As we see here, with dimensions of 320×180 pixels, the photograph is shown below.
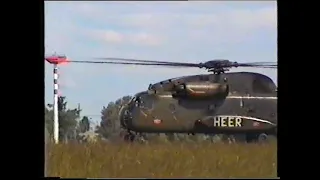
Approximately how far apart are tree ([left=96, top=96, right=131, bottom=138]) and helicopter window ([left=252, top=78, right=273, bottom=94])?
96 centimetres

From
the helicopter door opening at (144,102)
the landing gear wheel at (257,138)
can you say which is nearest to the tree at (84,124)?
the helicopter door opening at (144,102)

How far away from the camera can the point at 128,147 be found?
4.24 m

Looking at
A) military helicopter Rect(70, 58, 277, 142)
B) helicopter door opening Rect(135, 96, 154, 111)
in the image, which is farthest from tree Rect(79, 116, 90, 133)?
helicopter door opening Rect(135, 96, 154, 111)

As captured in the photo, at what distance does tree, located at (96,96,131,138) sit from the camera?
412 centimetres

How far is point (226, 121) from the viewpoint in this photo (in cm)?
445

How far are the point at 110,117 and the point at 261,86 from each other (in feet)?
3.64
